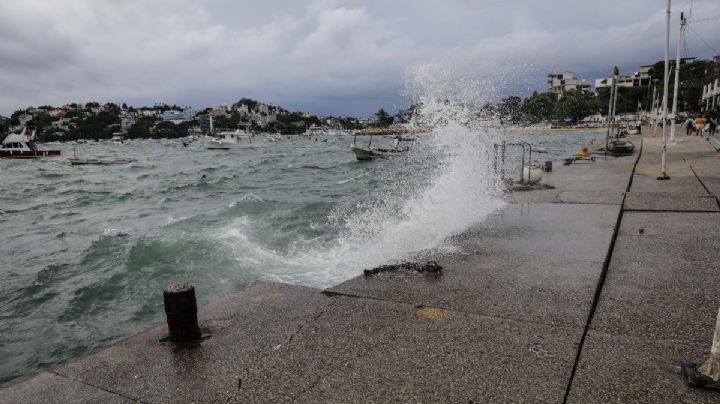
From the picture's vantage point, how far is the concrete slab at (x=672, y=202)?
773 centimetres

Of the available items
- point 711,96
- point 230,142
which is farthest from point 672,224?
point 711,96

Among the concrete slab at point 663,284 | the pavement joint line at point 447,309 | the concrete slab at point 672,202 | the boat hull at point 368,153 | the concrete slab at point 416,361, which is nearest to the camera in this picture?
the concrete slab at point 416,361

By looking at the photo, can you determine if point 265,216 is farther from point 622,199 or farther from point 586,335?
point 586,335

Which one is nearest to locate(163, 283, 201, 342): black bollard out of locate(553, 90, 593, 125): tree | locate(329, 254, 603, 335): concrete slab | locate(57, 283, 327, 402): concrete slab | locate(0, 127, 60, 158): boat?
locate(57, 283, 327, 402): concrete slab

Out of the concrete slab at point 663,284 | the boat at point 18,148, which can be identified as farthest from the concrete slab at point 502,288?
Answer: the boat at point 18,148

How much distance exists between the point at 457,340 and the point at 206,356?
191 centimetres

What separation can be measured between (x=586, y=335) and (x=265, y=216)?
1195 centimetres

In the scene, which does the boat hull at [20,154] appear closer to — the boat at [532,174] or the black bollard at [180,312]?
the boat at [532,174]

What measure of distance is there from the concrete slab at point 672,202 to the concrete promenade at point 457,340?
238 centimetres

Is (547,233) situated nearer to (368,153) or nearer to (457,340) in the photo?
(457,340)

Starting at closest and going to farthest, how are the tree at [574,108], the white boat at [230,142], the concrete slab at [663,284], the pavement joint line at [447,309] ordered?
the concrete slab at [663,284], the pavement joint line at [447,309], the white boat at [230,142], the tree at [574,108]

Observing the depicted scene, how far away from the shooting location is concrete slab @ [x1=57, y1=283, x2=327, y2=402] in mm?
2984

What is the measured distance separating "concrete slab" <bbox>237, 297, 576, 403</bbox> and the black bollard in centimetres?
86

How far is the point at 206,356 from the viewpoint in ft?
11.1
